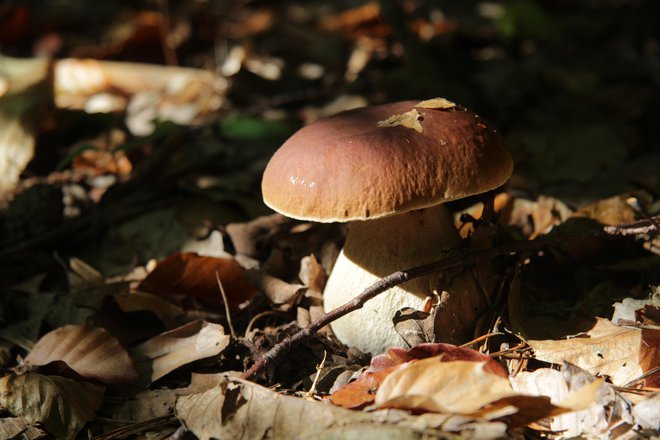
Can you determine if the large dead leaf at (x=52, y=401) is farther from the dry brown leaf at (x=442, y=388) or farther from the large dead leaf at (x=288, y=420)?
the dry brown leaf at (x=442, y=388)

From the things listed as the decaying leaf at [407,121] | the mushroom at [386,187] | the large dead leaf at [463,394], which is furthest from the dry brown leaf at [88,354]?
the decaying leaf at [407,121]

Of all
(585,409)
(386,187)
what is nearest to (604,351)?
(585,409)

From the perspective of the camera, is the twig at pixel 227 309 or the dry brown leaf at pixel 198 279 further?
the dry brown leaf at pixel 198 279

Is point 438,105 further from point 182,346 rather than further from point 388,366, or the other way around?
point 182,346

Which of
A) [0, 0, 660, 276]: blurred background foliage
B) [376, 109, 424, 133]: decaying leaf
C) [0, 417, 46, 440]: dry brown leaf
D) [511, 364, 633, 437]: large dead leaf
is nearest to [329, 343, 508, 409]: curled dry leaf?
[511, 364, 633, 437]: large dead leaf

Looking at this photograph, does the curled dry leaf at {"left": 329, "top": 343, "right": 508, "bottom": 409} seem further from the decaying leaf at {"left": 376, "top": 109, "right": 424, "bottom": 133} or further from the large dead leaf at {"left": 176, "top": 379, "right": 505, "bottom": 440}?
the decaying leaf at {"left": 376, "top": 109, "right": 424, "bottom": 133}

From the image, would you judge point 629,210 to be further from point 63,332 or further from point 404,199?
point 63,332
